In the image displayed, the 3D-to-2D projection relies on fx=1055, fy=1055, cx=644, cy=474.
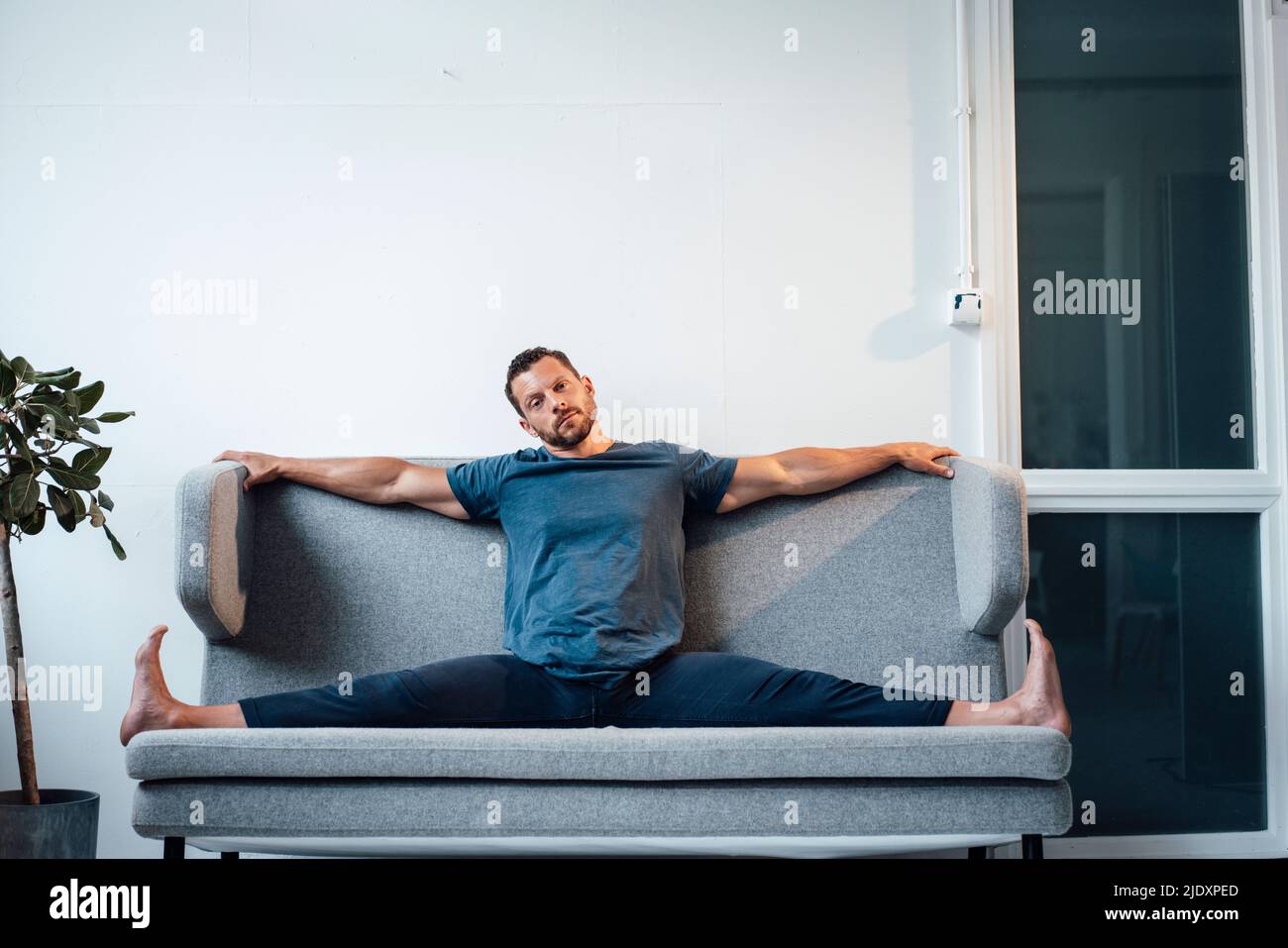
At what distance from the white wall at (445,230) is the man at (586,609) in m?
0.39

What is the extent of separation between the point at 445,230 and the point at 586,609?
1.24 metres

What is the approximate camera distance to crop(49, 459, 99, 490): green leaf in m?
2.44

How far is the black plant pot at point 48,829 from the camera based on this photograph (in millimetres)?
2268

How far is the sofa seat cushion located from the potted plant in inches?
24.2

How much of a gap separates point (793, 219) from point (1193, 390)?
123 cm

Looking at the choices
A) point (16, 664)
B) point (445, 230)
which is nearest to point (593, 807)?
point (16, 664)

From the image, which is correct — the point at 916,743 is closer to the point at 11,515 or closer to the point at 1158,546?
the point at 1158,546

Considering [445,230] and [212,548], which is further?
[445,230]

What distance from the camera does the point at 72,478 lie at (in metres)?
2.46

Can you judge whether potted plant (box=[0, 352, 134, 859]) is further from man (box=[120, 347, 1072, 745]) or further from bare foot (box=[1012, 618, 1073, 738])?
bare foot (box=[1012, 618, 1073, 738])

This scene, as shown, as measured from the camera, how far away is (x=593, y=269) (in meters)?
2.94

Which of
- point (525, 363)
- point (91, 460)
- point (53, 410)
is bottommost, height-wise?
point (91, 460)

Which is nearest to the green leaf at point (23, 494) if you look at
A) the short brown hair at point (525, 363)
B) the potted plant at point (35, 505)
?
the potted plant at point (35, 505)

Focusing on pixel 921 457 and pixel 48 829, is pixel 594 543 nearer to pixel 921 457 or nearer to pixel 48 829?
pixel 921 457
